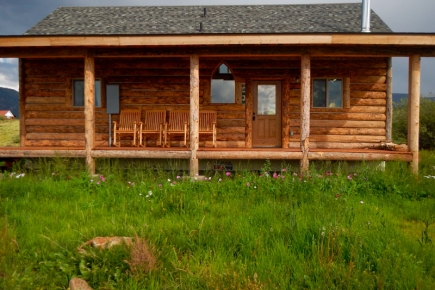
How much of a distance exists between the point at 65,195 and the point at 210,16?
8.80m

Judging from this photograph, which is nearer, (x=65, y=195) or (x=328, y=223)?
(x=328, y=223)

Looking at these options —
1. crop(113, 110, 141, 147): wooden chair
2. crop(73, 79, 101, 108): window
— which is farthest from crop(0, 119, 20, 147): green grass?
crop(113, 110, 141, 147): wooden chair

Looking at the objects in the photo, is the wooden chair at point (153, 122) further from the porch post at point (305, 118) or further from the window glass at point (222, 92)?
the porch post at point (305, 118)

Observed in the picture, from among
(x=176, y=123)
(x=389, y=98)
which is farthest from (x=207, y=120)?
(x=389, y=98)

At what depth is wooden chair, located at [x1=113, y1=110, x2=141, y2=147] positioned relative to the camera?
1085cm

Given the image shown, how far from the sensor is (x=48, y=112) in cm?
1168

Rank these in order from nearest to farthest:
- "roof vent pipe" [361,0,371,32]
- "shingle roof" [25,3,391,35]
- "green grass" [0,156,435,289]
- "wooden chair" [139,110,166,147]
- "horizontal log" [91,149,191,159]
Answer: "green grass" [0,156,435,289], "horizontal log" [91,149,191,159], "roof vent pipe" [361,0,371,32], "wooden chair" [139,110,166,147], "shingle roof" [25,3,391,35]

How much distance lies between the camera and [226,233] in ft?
14.0

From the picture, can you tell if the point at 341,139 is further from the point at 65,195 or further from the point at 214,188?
the point at 65,195

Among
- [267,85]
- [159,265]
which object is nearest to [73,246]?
[159,265]

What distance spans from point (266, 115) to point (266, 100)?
1.58 feet

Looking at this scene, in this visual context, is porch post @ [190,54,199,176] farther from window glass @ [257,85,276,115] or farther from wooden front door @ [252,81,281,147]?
window glass @ [257,85,276,115]

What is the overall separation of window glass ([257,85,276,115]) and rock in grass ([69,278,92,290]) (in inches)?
354

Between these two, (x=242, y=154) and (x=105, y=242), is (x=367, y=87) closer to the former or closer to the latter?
(x=242, y=154)
